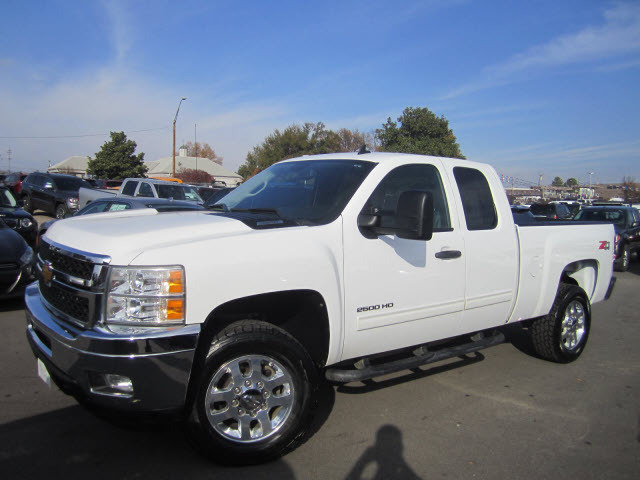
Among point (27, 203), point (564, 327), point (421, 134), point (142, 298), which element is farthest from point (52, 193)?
point (421, 134)

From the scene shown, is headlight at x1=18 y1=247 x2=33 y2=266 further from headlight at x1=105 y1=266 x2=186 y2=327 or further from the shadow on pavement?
the shadow on pavement

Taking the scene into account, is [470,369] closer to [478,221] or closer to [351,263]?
[478,221]

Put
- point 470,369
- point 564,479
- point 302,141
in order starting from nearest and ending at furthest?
point 564,479 → point 470,369 → point 302,141

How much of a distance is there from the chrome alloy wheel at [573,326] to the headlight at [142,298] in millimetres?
4159

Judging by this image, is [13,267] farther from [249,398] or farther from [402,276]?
[402,276]

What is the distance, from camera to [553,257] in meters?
4.83

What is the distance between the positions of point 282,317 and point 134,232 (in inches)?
44.3

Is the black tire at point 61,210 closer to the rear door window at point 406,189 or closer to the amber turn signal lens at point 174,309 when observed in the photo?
the rear door window at point 406,189

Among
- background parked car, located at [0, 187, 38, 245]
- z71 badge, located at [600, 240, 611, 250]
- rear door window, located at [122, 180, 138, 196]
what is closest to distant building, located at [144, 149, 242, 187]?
rear door window, located at [122, 180, 138, 196]

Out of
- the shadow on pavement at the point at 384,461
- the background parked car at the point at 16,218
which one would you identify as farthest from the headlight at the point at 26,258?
the shadow on pavement at the point at 384,461

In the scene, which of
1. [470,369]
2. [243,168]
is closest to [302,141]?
[243,168]

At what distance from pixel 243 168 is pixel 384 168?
59.4 metres

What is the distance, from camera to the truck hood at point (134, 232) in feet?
8.98

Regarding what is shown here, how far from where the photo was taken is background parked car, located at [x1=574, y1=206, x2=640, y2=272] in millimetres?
13242
